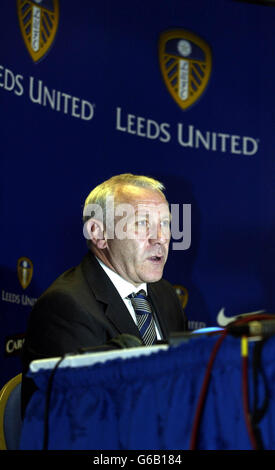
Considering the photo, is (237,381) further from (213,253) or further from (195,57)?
(195,57)

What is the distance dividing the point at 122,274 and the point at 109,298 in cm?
25

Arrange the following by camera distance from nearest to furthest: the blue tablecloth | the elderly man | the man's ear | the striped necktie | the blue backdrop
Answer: the blue tablecloth → the elderly man → the striped necktie → the man's ear → the blue backdrop

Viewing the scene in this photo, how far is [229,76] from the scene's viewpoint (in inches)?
165

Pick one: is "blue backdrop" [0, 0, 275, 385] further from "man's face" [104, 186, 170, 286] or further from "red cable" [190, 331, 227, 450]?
"red cable" [190, 331, 227, 450]

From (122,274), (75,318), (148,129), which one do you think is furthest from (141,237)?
(148,129)

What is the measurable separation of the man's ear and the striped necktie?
24 centimetres

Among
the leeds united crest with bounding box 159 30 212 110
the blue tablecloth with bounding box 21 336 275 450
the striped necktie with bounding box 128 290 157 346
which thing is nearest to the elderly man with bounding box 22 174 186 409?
the striped necktie with bounding box 128 290 157 346

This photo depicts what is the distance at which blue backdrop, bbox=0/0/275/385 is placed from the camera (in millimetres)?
3418

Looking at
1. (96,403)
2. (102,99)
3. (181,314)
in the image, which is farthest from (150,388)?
(102,99)

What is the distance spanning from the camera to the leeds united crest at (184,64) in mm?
4082

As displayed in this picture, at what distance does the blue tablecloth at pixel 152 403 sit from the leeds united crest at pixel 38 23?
2.46 metres

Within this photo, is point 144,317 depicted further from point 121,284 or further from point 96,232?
point 96,232

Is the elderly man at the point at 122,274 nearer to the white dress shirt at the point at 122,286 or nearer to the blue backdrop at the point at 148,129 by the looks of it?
the white dress shirt at the point at 122,286
